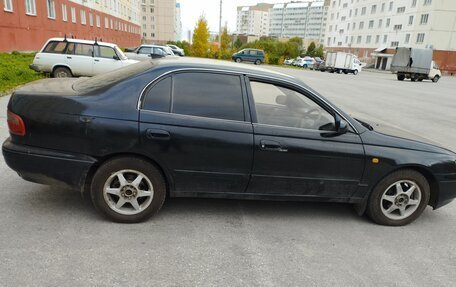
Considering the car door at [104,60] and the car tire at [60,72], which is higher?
the car door at [104,60]

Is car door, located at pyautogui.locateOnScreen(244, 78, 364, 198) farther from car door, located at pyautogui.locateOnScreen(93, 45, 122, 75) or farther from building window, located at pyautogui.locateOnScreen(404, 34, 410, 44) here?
building window, located at pyautogui.locateOnScreen(404, 34, 410, 44)

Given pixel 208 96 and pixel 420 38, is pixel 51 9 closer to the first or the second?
pixel 208 96

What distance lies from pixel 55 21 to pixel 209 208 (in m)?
31.4

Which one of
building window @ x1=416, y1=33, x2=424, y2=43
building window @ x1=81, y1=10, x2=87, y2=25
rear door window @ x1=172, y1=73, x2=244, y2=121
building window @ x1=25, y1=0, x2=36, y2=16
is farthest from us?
building window @ x1=416, y1=33, x2=424, y2=43

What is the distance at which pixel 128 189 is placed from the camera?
3.42 meters

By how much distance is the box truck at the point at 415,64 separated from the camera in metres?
33.0

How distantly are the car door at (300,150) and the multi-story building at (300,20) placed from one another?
Result: 134657 millimetres

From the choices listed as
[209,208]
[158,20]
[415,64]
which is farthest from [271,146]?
[158,20]

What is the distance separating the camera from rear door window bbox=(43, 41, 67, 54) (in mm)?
12722

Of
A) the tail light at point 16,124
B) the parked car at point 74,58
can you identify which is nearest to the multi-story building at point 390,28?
the parked car at point 74,58

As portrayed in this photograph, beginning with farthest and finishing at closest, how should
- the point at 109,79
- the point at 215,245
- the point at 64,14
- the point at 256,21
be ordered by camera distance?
the point at 256,21 → the point at 64,14 → the point at 109,79 → the point at 215,245

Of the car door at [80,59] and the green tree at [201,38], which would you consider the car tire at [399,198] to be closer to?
the car door at [80,59]

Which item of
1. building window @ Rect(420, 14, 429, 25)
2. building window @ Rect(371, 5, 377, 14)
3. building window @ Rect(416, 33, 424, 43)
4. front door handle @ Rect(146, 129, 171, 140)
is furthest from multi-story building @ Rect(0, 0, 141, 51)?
building window @ Rect(371, 5, 377, 14)

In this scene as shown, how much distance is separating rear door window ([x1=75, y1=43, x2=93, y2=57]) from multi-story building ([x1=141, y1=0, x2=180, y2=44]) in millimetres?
83796
